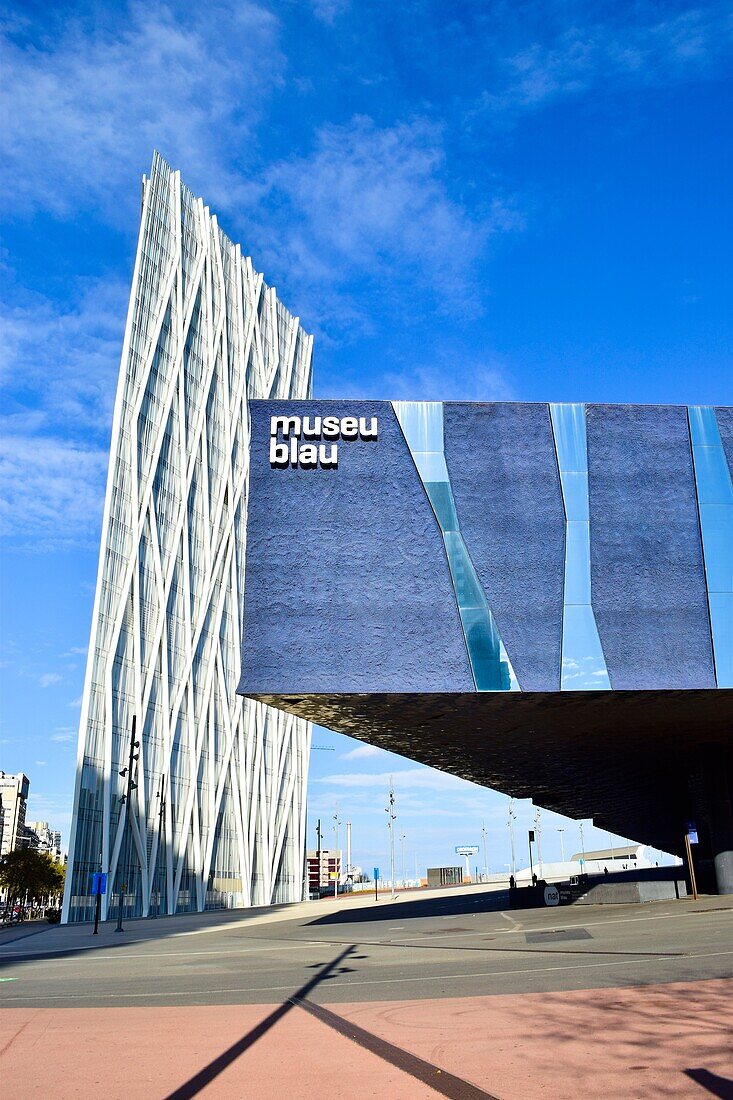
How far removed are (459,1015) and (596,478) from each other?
82.4 ft

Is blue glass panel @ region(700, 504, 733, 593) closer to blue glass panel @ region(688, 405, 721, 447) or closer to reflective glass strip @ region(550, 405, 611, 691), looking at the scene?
blue glass panel @ region(688, 405, 721, 447)

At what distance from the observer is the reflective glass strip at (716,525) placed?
104 ft

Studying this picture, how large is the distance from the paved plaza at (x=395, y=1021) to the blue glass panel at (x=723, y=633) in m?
9.73

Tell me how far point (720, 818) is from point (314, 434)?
80.3 feet

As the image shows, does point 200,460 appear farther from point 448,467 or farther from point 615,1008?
point 615,1008

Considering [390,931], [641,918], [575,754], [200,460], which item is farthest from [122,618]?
[641,918]

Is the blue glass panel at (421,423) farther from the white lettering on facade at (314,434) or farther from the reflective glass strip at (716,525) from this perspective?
the reflective glass strip at (716,525)

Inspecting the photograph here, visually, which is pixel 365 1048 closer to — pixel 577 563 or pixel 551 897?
pixel 577 563

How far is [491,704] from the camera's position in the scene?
32781 mm

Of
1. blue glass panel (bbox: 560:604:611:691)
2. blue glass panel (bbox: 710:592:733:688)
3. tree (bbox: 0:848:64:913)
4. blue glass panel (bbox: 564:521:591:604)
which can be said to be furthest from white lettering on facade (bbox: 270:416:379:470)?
tree (bbox: 0:848:64:913)

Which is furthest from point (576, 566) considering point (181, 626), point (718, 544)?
point (181, 626)

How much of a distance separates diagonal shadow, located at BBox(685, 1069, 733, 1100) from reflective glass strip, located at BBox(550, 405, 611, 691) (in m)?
23.6

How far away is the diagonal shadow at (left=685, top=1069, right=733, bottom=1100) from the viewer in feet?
23.4

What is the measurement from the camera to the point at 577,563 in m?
32.7
